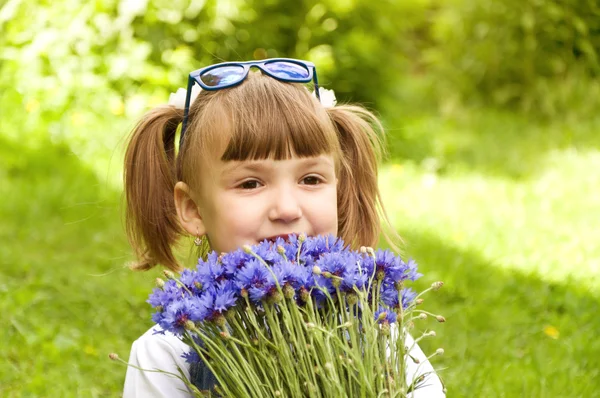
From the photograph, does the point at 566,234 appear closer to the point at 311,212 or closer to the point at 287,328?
the point at 311,212

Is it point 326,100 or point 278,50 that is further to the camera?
point 278,50

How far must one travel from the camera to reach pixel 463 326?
11.7 ft

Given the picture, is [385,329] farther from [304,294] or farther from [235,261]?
[235,261]

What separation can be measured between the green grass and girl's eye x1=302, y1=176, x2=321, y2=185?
1.07 m

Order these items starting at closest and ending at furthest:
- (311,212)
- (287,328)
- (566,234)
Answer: (287,328) < (311,212) < (566,234)

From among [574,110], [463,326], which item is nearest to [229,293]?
[463,326]

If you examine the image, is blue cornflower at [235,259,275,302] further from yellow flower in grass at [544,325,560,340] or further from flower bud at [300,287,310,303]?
yellow flower in grass at [544,325,560,340]

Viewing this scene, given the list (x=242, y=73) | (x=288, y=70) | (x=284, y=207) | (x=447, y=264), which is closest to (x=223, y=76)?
(x=242, y=73)

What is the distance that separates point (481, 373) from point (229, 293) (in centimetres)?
175

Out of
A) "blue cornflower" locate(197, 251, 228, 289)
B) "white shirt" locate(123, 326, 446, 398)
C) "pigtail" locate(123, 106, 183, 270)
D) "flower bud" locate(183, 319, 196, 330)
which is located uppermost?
"blue cornflower" locate(197, 251, 228, 289)

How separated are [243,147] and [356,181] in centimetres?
59

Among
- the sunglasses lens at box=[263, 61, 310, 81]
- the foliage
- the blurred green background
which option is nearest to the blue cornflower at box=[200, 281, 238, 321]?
the sunglasses lens at box=[263, 61, 310, 81]

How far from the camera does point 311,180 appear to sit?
2248 millimetres

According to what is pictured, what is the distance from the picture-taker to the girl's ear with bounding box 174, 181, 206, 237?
238 cm
